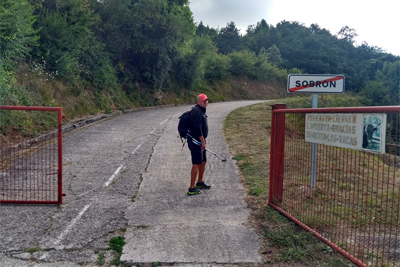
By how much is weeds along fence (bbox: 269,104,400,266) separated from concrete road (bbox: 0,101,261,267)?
0.89 meters

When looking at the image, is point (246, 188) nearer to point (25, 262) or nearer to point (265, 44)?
point (25, 262)

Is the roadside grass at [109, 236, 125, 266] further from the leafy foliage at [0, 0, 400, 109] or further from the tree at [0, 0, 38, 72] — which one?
the tree at [0, 0, 38, 72]

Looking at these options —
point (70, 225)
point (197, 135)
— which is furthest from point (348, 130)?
point (70, 225)

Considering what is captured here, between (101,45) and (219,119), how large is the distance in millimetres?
9130

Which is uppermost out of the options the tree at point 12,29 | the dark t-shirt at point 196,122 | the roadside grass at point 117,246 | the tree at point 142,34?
the tree at point 142,34

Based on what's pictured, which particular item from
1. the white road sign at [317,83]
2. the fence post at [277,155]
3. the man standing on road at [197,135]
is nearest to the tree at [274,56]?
the white road sign at [317,83]

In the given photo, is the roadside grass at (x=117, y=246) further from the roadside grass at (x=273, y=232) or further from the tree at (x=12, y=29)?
the tree at (x=12, y=29)

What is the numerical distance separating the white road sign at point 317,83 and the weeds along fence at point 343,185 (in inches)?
33.3

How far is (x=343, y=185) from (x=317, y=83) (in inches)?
107

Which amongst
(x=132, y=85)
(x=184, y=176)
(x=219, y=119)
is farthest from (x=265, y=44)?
(x=184, y=176)

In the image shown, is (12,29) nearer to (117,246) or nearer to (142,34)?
(117,246)

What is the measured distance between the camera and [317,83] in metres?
6.64

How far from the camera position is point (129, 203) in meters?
6.46

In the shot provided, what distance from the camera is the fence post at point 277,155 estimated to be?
6000 millimetres
